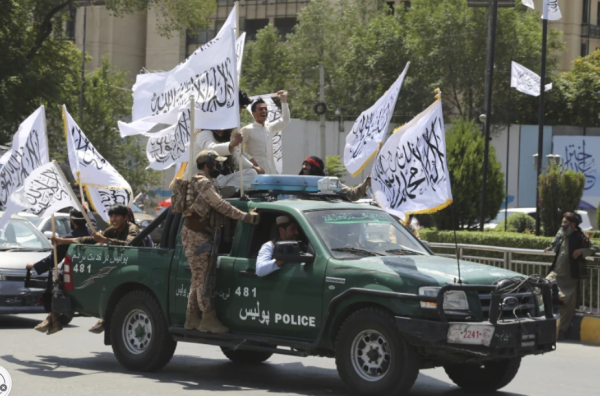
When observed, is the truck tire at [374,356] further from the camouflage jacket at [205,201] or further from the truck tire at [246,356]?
the truck tire at [246,356]

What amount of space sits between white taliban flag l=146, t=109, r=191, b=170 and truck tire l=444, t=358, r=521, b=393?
146 inches

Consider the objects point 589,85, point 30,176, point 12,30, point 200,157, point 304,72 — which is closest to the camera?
point 200,157

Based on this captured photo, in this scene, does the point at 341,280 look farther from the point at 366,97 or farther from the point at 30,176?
the point at 366,97

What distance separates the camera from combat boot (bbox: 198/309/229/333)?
913cm

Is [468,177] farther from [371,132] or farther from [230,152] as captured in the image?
[230,152]

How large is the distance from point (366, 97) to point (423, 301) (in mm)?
44660

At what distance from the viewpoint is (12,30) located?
33188mm

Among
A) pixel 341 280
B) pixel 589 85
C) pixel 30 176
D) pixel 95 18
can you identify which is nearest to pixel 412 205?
pixel 341 280

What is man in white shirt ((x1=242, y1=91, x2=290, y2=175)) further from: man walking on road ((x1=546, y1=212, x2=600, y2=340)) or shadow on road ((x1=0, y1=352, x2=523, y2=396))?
man walking on road ((x1=546, y1=212, x2=600, y2=340))

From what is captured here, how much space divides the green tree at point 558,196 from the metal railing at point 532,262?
397cm

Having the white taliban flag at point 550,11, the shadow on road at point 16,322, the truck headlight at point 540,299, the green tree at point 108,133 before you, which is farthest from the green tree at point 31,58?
the truck headlight at point 540,299

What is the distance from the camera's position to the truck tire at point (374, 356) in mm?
7945

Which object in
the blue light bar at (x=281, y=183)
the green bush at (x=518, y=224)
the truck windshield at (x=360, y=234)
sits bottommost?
the green bush at (x=518, y=224)

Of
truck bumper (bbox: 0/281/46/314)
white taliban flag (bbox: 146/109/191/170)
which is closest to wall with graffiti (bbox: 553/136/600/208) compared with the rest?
truck bumper (bbox: 0/281/46/314)
